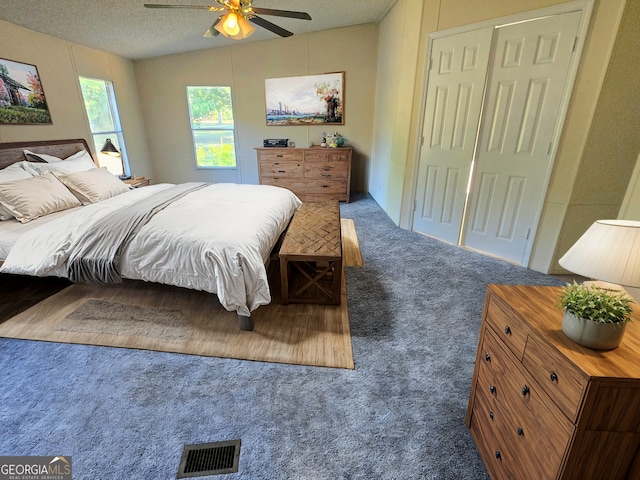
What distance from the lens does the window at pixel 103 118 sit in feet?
14.8

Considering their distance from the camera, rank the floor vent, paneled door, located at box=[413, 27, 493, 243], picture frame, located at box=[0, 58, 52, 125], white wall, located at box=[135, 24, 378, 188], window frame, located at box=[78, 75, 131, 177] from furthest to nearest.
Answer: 1. white wall, located at box=[135, 24, 378, 188]
2. window frame, located at box=[78, 75, 131, 177]
3. picture frame, located at box=[0, 58, 52, 125]
4. paneled door, located at box=[413, 27, 493, 243]
5. the floor vent

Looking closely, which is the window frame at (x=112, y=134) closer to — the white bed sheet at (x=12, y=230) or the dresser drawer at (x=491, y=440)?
the white bed sheet at (x=12, y=230)

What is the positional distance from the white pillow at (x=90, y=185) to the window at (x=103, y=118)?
65.0 inches

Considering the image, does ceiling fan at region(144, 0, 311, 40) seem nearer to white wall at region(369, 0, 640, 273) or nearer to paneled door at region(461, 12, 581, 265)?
white wall at region(369, 0, 640, 273)

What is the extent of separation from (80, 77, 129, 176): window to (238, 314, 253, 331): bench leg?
4148 millimetres

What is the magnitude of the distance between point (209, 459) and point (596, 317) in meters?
1.54

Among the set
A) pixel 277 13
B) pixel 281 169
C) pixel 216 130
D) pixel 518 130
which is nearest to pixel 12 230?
pixel 277 13

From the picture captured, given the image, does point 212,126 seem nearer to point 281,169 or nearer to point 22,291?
point 281,169

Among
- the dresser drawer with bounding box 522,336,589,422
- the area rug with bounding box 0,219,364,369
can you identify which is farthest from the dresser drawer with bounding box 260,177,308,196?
the dresser drawer with bounding box 522,336,589,422

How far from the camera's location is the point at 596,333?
2.80 feet

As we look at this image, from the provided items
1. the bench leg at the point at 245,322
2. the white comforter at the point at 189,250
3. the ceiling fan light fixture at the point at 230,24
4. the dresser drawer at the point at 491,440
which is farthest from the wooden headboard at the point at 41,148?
the dresser drawer at the point at 491,440

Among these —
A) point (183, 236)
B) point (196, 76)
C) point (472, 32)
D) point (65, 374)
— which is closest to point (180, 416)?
point (65, 374)

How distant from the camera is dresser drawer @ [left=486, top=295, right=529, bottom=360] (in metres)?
1.05

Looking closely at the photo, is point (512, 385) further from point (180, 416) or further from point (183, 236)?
point (183, 236)
